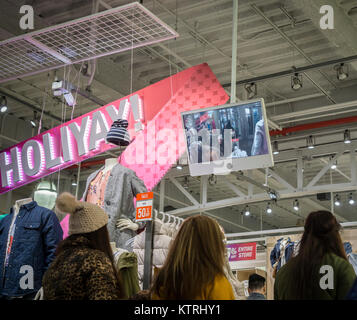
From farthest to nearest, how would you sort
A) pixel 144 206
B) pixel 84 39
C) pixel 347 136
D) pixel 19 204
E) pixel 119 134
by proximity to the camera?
1. pixel 347 136
2. pixel 84 39
3. pixel 119 134
4. pixel 19 204
5. pixel 144 206

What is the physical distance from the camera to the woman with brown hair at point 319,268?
8.20ft

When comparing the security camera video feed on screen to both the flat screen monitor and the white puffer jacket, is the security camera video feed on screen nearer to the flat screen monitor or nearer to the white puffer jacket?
the flat screen monitor

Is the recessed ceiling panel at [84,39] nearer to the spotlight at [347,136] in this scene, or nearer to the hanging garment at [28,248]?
the hanging garment at [28,248]

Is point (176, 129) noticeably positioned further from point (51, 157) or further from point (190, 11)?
point (190, 11)

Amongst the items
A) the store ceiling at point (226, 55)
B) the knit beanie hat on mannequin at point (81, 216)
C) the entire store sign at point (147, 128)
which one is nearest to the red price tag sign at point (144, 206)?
the entire store sign at point (147, 128)

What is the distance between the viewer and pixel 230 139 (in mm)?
4832

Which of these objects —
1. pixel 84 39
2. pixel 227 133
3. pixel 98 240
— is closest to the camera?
pixel 98 240

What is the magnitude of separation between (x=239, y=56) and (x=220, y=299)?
23.2 feet

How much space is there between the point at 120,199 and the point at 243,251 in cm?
852

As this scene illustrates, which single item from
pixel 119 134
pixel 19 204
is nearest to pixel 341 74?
pixel 119 134

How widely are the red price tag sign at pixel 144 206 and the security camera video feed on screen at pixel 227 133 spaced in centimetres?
71

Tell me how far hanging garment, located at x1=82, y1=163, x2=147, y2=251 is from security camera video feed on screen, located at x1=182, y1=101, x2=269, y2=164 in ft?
1.85

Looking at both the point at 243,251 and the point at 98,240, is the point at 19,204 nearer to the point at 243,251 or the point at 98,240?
the point at 98,240
